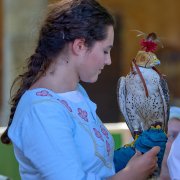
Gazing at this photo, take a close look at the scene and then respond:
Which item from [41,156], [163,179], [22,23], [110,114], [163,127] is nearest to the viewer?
[41,156]

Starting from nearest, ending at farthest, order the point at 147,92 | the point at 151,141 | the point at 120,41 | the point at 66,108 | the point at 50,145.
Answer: the point at 50,145 < the point at 66,108 < the point at 151,141 < the point at 147,92 < the point at 120,41

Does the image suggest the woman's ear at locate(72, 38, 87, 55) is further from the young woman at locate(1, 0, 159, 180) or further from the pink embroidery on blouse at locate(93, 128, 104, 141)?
the pink embroidery on blouse at locate(93, 128, 104, 141)

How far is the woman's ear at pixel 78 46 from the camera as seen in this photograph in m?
2.11

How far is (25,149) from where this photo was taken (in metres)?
2.00

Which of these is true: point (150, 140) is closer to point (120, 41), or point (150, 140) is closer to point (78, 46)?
point (78, 46)

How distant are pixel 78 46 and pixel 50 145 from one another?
37 centimetres

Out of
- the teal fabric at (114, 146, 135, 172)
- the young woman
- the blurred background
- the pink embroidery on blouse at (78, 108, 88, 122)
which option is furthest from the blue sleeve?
the blurred background

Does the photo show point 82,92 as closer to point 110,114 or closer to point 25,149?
point 25,149

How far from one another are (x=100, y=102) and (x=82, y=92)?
4121mm

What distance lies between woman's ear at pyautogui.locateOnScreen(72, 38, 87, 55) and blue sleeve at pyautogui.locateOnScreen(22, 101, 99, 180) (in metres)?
0.24

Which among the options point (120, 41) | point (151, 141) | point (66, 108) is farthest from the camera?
point (120, 41)

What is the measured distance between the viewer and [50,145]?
1961 mm

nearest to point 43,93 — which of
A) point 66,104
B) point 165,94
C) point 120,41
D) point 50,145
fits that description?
point 66,104

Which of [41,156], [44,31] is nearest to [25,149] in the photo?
[41,156]
